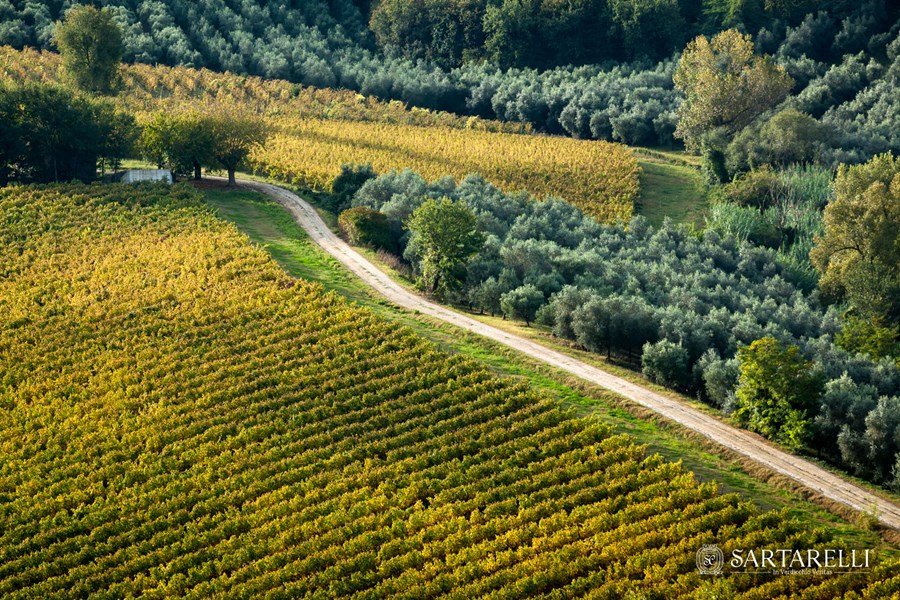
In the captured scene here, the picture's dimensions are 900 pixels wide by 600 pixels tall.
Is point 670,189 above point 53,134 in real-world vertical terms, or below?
above

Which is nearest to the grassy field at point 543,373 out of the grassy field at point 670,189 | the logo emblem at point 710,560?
the logo emblem at point 710,560

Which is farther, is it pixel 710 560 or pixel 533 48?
pixel 533 48

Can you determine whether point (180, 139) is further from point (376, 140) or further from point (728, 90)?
point (728, 90)

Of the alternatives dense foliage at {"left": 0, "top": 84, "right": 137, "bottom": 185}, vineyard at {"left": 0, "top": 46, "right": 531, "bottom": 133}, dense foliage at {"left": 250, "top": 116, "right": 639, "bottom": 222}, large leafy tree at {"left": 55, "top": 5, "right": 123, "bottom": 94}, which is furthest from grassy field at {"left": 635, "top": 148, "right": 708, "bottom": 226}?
large leafy tree at {"left": 55, "top": 5, "right": 123, "bottom": 94}

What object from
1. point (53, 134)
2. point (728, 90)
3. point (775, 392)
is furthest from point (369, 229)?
point (728, 90)

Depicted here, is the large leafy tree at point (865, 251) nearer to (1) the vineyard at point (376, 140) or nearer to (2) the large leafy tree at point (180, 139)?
(1) the vineyard at point (376, 140)

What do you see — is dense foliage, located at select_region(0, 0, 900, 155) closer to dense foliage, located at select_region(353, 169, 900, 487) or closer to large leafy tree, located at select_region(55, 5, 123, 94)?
large leafy tree, located at select_region(55, 5, 123, 94)
